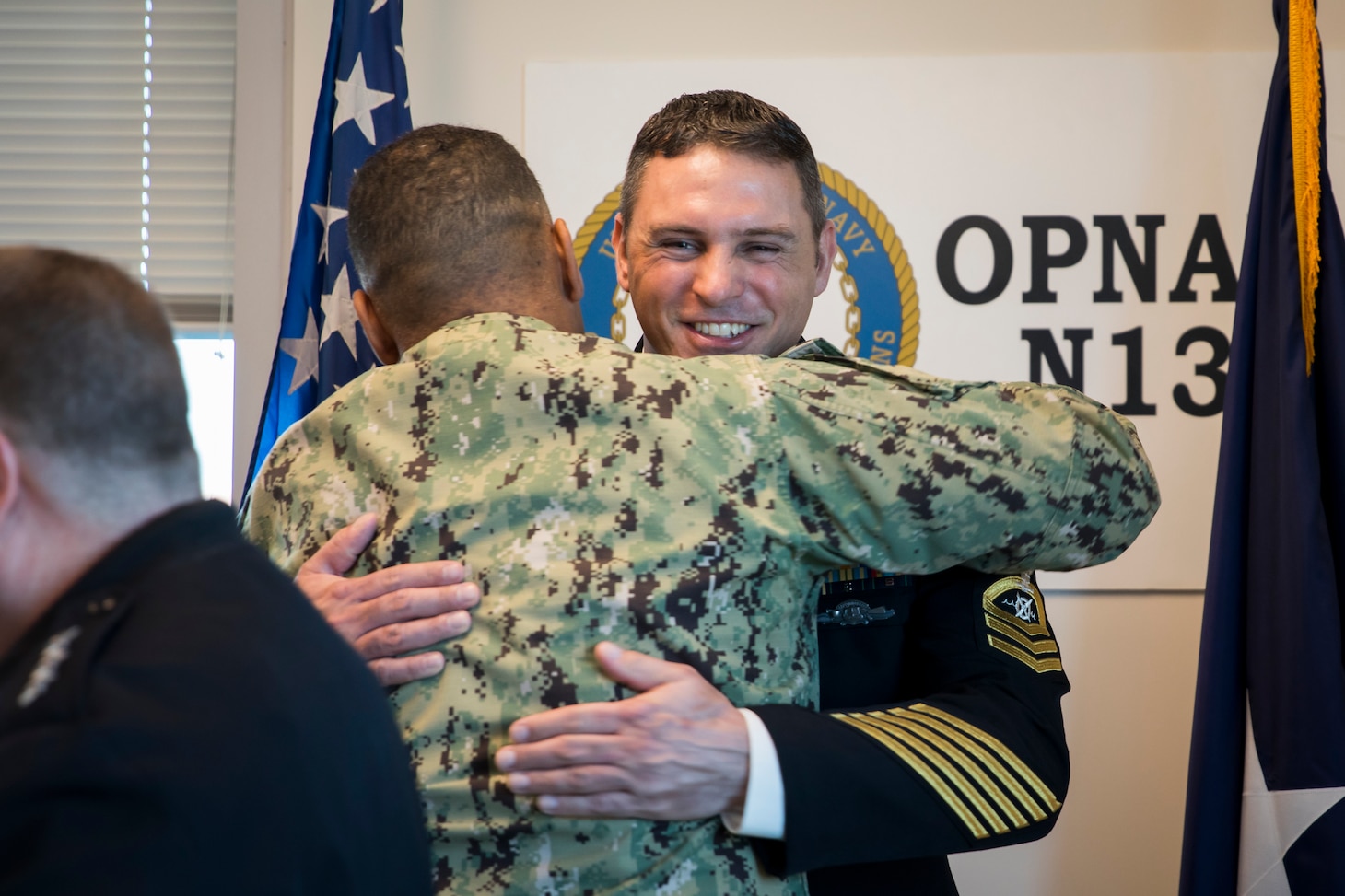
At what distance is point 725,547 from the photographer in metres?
1.03

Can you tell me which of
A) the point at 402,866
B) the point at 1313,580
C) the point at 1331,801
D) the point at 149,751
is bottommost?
the point at 1331,801

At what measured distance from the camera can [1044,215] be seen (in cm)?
262

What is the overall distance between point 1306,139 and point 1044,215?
558 mm

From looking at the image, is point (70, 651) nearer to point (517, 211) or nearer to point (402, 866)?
Result: point (402, 866)

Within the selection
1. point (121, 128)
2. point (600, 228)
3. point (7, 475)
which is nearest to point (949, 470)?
point (7, 475)

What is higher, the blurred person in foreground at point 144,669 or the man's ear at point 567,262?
the man's ear at point 567,262

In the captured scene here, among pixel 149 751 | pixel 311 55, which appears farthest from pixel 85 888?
pixel 311 55

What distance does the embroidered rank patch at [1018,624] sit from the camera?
1318 millimetres

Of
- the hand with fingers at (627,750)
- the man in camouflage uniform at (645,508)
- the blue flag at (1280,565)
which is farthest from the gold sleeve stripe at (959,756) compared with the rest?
the blue flag at (1280,565)

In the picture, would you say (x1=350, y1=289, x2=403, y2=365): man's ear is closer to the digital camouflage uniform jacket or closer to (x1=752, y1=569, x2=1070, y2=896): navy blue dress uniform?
the digital camouflage uniform jacket

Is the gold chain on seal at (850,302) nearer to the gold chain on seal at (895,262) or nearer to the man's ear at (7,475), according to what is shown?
the gold chain on seal at (895,262)

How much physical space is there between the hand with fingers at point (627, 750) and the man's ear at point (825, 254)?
33.9 inches

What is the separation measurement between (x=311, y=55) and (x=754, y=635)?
2.25 meters

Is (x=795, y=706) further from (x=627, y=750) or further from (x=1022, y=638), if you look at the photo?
(x=1022, y=638)
